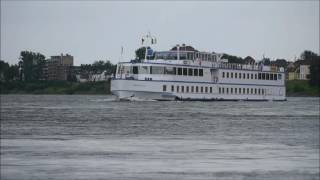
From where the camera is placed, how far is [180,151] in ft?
99.4

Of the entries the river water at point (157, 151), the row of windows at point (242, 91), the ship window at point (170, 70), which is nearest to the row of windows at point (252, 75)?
the row of windows at point (242, 91)

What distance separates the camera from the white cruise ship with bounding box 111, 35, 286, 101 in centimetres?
8969

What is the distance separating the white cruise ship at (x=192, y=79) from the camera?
8969 cm

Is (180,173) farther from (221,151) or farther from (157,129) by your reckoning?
(157,129)

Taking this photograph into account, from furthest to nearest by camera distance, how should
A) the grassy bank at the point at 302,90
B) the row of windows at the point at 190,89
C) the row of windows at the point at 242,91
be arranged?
the grassy bank at the point at 302,90, the row of windows at the point at 242,91, the row of windows at the point at 190,89

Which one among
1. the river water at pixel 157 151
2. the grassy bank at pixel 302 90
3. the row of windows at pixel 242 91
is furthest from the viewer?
the grassy bank at pixel 302 90

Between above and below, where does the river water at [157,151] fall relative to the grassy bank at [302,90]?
above

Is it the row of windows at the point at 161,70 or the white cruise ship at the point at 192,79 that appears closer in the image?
the white cruise ship at the point at 192,79

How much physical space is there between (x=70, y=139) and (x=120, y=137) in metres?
2.60

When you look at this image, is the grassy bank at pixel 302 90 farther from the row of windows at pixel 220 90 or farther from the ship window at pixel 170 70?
the ship window at pixel 170 70

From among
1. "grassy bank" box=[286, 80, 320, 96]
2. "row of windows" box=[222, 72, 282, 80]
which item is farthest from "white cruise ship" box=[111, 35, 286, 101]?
"grassy bank" box=[286, 80, 320, 96]

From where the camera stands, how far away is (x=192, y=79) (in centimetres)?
9688

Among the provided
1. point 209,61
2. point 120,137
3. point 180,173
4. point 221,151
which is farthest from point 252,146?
point 209,61

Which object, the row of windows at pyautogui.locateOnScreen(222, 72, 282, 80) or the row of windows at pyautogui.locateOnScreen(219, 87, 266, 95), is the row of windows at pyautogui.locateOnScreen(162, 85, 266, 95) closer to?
the row of windows at pyautogui.locateOnScreen(219, 87, 266, 95)
